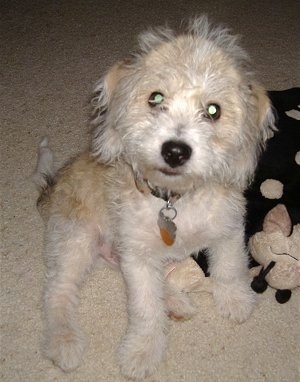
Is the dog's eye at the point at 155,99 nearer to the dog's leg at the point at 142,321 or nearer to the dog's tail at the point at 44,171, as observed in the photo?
the dog's leg at the point at 142,321

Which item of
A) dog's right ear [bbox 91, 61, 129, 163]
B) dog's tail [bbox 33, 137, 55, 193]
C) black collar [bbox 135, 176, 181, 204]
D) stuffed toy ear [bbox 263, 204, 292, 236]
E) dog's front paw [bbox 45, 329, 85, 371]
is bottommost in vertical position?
dog's front paw [bbox 45, 329, 85, 371]

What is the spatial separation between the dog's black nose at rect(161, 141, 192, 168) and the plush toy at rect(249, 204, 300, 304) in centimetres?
66

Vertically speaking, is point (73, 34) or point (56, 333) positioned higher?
point (73, 34)

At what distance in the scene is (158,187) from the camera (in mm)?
1798

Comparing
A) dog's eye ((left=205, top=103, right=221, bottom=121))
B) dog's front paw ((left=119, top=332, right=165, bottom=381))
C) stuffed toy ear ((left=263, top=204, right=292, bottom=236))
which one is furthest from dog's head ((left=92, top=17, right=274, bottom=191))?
dog's front paw ((left=119, top=332, right=165, bottom=381))

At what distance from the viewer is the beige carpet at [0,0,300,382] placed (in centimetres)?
195

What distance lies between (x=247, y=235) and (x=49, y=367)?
1.06 m

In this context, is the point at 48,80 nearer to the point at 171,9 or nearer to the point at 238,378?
the point at 171,9

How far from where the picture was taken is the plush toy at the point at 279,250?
1934mm

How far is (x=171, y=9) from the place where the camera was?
3.90 metres

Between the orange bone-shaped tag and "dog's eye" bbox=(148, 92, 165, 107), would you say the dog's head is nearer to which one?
"dog's eye" bbox=(148, 92, 165, 107)

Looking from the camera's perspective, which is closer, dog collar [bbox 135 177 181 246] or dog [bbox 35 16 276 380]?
dog [bbox 35 16 276 380]

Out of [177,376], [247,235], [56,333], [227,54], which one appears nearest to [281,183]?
[247,235]

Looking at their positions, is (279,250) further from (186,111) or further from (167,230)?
(186,111)
